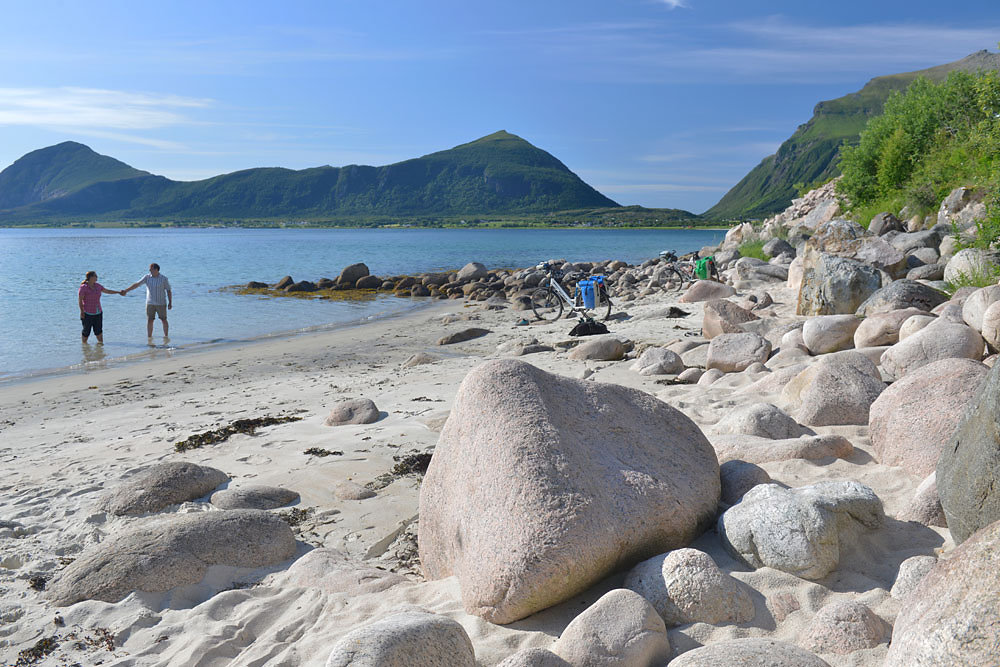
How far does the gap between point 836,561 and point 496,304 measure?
18.8 m

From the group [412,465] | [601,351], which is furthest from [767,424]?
[601,351]

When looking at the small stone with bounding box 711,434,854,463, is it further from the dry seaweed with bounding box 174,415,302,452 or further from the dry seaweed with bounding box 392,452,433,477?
the dry seaweed with bounding box 174,415,302,452

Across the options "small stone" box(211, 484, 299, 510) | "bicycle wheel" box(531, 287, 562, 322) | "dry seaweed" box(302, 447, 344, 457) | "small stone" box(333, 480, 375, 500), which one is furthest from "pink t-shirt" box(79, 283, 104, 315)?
"small stone" box(333, 480, 375, 500)

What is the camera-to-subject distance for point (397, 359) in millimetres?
12984

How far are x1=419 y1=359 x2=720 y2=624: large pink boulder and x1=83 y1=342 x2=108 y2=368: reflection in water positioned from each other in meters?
12.5

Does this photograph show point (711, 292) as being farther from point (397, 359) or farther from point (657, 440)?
point (657, 440)

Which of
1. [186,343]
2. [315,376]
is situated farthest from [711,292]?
[186,343]

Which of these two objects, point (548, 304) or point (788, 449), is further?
point (548, 304)

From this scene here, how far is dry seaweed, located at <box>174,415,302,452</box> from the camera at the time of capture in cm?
711

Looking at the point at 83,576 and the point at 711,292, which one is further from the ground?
the point at 711,292

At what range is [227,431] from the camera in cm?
745

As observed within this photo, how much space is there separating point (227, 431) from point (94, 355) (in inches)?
374

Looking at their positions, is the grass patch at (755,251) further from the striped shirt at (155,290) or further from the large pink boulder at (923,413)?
the large pink boulder at (923,413)

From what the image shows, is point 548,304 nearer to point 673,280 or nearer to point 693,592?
point 673,280
